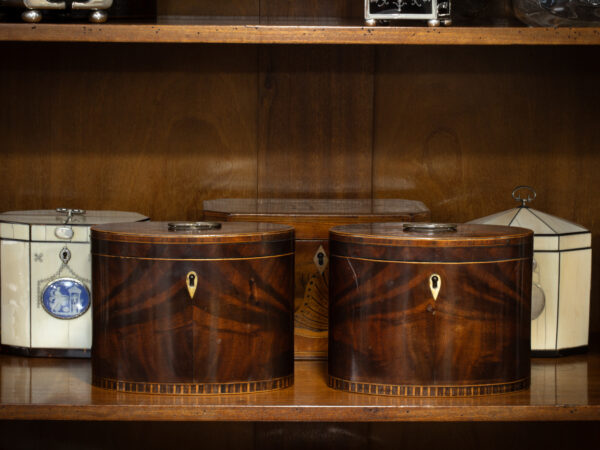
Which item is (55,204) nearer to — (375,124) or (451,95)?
(375,124)


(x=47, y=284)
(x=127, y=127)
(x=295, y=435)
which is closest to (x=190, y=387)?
(x=47, y=284)

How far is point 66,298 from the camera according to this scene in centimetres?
114

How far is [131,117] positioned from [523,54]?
2.23 ft

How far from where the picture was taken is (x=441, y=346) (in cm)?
96

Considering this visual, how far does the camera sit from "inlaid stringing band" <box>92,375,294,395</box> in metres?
0.98

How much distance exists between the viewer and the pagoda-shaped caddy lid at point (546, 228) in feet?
3.80

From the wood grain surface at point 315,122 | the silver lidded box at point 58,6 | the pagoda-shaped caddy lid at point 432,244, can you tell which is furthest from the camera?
the wood grain surface at point 315,122

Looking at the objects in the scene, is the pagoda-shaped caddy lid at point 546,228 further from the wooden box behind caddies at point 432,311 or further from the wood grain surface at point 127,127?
the wood grain surface at point 127,127

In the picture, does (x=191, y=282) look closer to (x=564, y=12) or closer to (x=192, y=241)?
(x=192, y=241)

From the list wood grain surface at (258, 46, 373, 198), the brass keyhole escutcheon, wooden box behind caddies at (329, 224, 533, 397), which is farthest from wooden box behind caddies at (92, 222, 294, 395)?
wood grain surface at (258, 46, 373, 198)

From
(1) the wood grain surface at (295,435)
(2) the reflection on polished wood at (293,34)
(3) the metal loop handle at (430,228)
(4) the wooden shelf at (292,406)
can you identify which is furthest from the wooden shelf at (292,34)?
(1) the wood grain surface at (295,435)

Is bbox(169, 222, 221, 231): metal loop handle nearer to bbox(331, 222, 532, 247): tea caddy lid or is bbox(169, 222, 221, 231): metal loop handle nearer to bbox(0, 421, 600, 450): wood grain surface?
bbox(331, 222, 532, 247): tea caddy lid

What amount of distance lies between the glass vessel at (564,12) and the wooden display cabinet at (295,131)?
18 centimetres

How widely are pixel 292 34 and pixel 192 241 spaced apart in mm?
306
